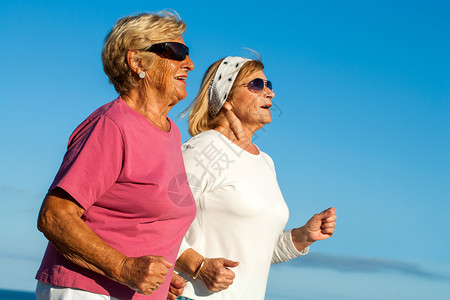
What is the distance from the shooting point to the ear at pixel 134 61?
10.2 ft

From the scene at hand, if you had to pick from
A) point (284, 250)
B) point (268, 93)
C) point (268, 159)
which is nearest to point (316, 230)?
point (284, 250)

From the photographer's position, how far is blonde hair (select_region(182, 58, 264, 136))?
15.6 ft

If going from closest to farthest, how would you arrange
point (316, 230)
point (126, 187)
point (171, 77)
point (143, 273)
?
point (143, 273), point (126, 187), point (171, 77), point (316, 230)

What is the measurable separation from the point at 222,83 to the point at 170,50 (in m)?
1.59

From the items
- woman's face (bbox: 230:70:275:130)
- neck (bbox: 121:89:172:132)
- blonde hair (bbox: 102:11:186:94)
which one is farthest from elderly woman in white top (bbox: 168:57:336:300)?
blonde hair (bbox: 102:11:186:94)

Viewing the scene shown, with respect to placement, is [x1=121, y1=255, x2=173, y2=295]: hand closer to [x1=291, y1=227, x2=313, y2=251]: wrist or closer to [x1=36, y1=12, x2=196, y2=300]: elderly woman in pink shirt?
[x1=36, y1=12, x2=196, y2=300]: elderly woman in pink shirt

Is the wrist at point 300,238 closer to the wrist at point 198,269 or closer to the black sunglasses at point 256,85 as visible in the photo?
the wrist at point 198,269

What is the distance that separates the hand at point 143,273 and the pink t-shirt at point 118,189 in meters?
0.22

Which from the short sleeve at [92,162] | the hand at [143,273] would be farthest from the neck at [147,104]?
the hand at [143,273]

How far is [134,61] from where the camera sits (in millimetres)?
3131

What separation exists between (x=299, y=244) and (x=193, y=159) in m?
1.11

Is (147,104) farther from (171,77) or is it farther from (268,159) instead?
(268,159)

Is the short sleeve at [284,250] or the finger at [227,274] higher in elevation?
the short sleeve at [284,250]

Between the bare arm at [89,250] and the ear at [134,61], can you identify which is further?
the ear at [134,61]
